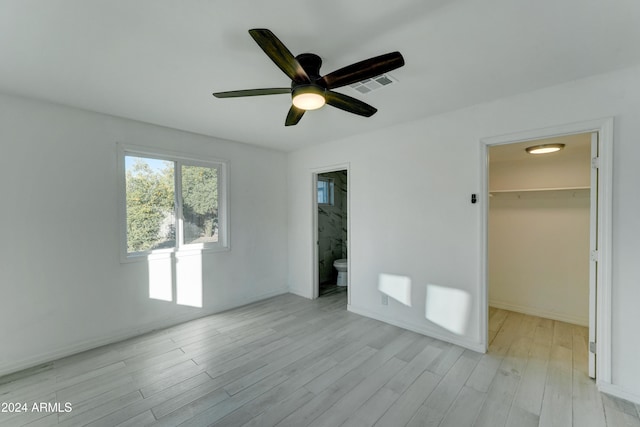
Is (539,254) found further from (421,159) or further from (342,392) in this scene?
(342,392)

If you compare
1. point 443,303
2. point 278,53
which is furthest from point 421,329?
point 278,53

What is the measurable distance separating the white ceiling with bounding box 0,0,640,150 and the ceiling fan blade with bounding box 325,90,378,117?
271mm

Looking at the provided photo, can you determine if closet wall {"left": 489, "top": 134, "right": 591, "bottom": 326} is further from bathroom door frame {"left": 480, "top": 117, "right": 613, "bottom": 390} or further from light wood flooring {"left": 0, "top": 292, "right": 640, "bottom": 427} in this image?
bathroom door frame {"left": 480, "top": 117, "right": 613, "bottom": 390}

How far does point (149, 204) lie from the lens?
126 inches

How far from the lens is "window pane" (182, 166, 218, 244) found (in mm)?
3543

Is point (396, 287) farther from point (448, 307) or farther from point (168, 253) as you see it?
point (168, 253)

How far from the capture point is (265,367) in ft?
7.93

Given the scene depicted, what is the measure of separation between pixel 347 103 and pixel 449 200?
164 centimetres

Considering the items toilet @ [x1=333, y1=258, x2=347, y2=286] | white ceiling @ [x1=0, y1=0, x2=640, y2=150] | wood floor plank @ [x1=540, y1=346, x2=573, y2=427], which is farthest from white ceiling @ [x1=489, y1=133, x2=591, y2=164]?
toilet @ [x1=333, y1=258, x2=347, y2=286]

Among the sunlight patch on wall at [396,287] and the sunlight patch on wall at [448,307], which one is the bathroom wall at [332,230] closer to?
the sunlight patch on wall at [396,287]

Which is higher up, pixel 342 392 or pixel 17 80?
pixel 17 80

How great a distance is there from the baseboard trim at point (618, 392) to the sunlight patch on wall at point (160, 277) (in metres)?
4.29

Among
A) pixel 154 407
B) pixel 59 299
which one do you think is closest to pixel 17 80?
pixel 59 299

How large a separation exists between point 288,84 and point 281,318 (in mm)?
2817
